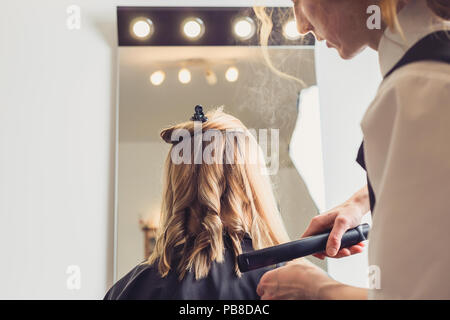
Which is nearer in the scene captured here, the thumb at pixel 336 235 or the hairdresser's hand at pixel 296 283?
the hairdresser's hand at pixel 296 283

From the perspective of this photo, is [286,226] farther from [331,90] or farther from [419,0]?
[419,0]

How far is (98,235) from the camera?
1331 millimetres

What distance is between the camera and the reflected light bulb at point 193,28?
1.47 m

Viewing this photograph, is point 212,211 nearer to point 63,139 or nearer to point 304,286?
point 304,286

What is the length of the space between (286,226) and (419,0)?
0.83 m

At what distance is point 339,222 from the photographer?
2.46ft

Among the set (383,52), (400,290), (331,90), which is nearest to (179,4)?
(331,90)

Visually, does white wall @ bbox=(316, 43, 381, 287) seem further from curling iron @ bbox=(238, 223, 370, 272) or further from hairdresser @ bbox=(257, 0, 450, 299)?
hairdresser @ bbox=(257, 0, 450, 299)

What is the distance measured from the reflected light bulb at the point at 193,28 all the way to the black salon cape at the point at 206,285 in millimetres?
804

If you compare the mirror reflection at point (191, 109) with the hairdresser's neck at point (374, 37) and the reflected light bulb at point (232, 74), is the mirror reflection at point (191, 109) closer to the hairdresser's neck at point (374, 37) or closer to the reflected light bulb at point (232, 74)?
the reflected light bulb at point (232, 74)

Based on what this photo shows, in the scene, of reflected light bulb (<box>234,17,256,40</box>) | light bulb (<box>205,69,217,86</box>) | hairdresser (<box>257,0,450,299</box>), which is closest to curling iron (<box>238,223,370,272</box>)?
hairdresser (<box>257,0,450,299</box>)

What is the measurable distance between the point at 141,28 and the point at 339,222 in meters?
1.01

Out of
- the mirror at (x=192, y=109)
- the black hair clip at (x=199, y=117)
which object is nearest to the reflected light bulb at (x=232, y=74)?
the mirror at (x=192, y=109)

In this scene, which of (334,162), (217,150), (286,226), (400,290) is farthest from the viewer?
(334,162)
